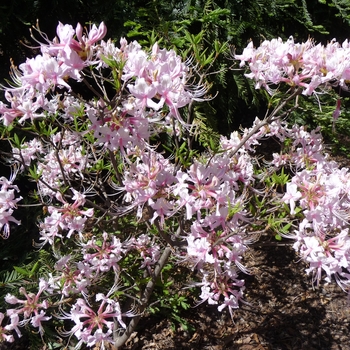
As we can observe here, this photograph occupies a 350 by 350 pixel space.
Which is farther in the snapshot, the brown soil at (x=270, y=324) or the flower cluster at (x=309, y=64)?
the brown soil at (x=270, y=324)

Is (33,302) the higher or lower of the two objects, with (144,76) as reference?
lower

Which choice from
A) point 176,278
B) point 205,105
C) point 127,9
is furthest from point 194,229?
point 127,9

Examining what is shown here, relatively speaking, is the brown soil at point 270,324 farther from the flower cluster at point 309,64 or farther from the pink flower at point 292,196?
the flower cluster at point 309,64

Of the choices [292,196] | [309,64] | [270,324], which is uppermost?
[309,64]

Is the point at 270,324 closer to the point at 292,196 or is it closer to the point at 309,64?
the point at 292,196

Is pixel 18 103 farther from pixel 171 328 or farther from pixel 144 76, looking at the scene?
pixel 171 328

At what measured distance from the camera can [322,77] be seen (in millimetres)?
1523

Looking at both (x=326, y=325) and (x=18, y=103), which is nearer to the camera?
(x=18, y=103)

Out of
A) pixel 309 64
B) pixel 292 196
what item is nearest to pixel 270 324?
pixel 292 196

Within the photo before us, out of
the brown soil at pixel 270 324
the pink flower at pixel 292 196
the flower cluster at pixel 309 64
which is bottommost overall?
the brown soil at pixel 270 324

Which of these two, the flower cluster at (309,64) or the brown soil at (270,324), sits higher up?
the flower cluster at (309,64)

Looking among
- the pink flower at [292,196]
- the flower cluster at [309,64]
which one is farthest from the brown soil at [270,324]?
the flower cluster at [309,64]

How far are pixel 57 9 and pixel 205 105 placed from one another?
147cm

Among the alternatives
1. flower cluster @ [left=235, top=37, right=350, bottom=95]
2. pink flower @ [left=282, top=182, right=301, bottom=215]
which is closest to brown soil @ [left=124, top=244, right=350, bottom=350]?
pink flower @ [left=282, top=182, right=301, bottom=215]
